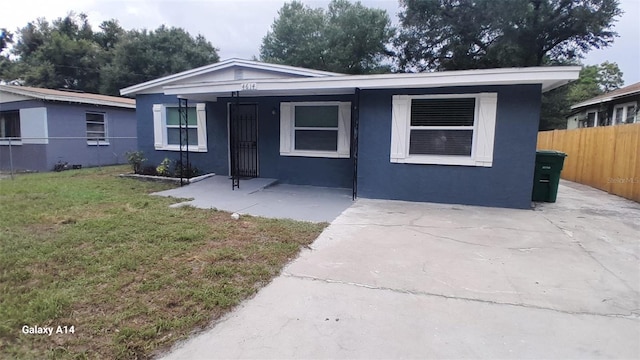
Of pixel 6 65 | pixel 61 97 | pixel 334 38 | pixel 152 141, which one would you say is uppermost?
pixel 334 38

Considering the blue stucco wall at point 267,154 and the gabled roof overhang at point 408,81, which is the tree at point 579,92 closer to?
the gabled roof overhang at point 408,81

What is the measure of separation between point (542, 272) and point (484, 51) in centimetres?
1921

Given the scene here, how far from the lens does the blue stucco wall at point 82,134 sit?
1216 centimetres

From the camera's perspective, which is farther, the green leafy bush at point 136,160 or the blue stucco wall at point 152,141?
the green leafy bush at point 136,160

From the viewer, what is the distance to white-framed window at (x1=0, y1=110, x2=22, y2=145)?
13.2m

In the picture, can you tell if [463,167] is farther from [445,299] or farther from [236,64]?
[236,64]

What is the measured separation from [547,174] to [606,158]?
3.78m

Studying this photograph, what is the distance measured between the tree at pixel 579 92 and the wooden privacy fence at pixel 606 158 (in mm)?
10649

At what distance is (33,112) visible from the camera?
480 inches

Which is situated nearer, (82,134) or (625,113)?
(82,134)

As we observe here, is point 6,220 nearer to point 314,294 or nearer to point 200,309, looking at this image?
point 200,309

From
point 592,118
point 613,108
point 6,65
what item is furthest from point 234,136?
point 6,65

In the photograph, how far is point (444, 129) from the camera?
7086mm

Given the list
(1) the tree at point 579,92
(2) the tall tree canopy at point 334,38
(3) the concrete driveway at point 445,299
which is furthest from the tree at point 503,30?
(3) the concrete driveway at point 445,299
